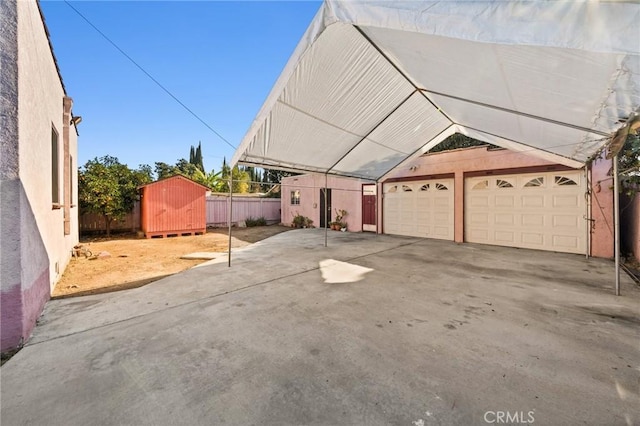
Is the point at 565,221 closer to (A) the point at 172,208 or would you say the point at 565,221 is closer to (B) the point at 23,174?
(B) the point at 23,174

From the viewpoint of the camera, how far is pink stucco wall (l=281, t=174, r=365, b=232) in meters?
11.1

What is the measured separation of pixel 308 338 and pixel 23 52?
3731mm

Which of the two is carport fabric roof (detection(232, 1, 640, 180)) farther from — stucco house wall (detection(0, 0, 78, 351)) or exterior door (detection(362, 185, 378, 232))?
exterior door (detection(362, 185, 378, 232))

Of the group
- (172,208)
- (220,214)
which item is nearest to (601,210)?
(172,208)

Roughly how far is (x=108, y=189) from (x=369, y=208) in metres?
9.64

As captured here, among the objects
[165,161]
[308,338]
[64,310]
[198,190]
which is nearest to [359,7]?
[308,338]

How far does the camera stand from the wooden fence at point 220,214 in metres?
9.35

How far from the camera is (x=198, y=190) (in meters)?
10.3

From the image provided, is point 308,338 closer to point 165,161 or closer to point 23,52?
point 23,52

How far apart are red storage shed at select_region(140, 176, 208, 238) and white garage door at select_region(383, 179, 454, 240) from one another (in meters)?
7.68

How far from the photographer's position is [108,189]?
8.52m

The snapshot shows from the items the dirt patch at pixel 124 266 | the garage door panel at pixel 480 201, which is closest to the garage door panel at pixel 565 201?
the garage door panel at pixel 480 201

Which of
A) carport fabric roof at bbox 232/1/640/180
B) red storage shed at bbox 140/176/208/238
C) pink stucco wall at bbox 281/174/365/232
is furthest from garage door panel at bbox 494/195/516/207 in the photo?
red storage shed at bbox 140/176/208/238

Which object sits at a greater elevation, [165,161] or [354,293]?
[165,161]
